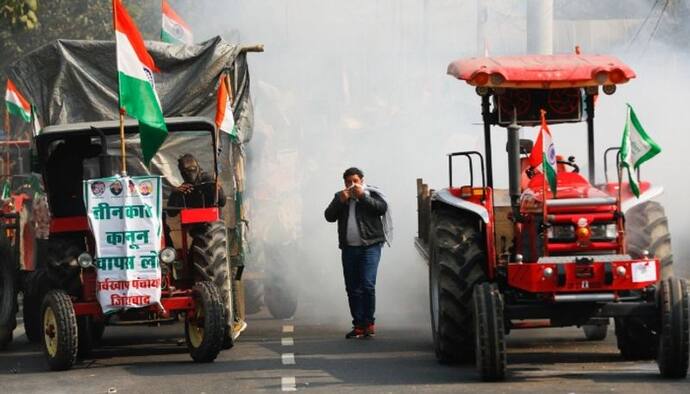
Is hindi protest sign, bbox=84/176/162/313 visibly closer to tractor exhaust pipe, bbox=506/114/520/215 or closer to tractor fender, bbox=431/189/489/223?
tractor fender, bbox=431/189/489/223

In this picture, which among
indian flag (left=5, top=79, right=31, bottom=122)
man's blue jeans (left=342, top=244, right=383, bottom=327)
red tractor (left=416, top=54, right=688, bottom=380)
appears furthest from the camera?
indian flag (left=5, top=79, right=31, bottom=122)

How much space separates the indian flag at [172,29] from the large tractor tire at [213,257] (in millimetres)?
9501

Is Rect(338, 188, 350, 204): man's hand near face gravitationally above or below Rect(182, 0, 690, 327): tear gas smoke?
below

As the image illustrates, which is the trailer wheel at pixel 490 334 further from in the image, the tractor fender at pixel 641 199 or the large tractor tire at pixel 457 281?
the tractor fender at pixel 641 199

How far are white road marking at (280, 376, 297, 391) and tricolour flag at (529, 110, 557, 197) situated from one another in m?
2.57

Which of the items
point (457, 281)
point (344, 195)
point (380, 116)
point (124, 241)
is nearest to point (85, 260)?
point (124, 241)

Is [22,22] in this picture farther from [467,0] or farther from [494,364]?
[467,0]

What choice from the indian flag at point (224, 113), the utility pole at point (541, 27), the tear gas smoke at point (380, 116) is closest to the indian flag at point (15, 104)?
the tear gas smoke at point (380, 116)

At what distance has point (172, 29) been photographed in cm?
2508

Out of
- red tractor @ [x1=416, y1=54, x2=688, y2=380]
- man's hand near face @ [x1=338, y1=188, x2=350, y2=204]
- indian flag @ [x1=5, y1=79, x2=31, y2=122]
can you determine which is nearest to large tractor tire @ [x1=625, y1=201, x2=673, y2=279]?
red tractor @ [x1=416, y1=54, x2=688, y2=380]

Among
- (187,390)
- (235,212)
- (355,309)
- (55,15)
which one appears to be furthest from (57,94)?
(55,15)

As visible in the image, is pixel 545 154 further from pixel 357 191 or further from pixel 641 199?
pixel 357 191

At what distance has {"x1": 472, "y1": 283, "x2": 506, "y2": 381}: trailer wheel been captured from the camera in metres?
12.9

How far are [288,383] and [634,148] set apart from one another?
3.42 meters
